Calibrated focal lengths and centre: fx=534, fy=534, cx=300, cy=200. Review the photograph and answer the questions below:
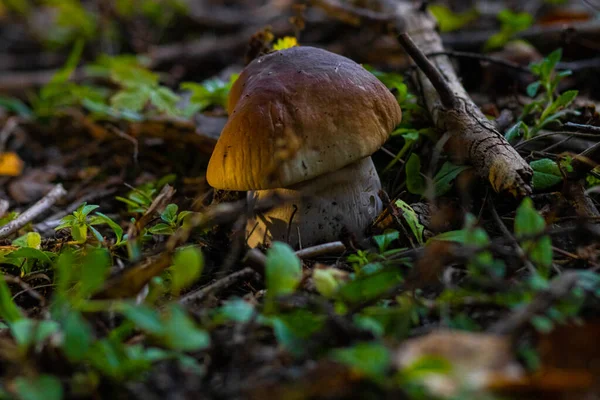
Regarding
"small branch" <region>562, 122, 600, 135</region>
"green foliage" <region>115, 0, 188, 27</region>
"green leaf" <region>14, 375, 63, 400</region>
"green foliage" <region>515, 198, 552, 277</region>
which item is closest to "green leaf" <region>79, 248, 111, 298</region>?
"green leaf" <region>14, 375, 63, 400</region>

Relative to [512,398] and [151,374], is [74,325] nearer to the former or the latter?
[151,374]

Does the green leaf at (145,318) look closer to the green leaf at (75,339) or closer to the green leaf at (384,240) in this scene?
the green leaf at (75,339)

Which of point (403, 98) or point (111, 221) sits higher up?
point (403, 98)

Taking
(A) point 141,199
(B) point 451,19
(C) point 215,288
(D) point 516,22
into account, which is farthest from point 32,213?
(B) point 451,19

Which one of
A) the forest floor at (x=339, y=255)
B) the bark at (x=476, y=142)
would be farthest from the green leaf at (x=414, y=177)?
the bark at (x=476, y=142)

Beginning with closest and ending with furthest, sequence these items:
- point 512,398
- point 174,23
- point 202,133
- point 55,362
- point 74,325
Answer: point 512,398
point 74,325
point 55,362
point 202,133
point 174,23

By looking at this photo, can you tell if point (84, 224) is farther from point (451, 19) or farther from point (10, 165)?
point (451, 19)

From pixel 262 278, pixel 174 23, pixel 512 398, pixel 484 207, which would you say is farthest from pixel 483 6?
pixel 512 398
